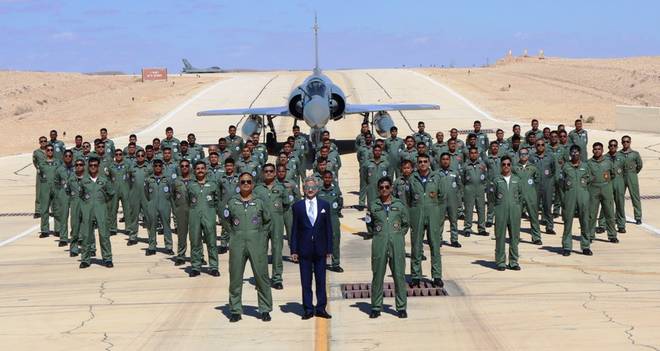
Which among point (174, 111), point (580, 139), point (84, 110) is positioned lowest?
point (580, 139)

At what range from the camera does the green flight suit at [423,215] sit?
11.6m

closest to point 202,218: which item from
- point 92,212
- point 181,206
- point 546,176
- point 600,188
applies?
point 181,206

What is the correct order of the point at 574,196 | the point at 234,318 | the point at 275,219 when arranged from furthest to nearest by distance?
the point at 574,196, the point at 275,219, the point at 234,318

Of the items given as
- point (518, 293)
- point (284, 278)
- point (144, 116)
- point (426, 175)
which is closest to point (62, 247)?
point (284, 278)

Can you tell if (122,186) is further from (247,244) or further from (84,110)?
(84,110)

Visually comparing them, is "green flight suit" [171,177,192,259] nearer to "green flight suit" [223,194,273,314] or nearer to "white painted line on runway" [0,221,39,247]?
"green flight suit" [223,194,273,314]

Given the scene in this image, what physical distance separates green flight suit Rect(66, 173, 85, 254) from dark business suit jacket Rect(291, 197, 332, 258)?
4.65 meters

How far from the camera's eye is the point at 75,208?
13617 mm

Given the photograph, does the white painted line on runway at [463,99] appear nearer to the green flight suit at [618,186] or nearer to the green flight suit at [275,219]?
the green flight suit at [618,186]

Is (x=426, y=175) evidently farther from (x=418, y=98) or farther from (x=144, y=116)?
(x=418, y=98)

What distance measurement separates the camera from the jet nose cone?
24703mm

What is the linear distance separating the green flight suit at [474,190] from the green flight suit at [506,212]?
9.74ft

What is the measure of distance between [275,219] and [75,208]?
12.4 ft

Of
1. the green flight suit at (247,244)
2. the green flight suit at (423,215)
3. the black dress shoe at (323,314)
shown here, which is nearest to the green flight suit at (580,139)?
the green flight suit at (423,215)
